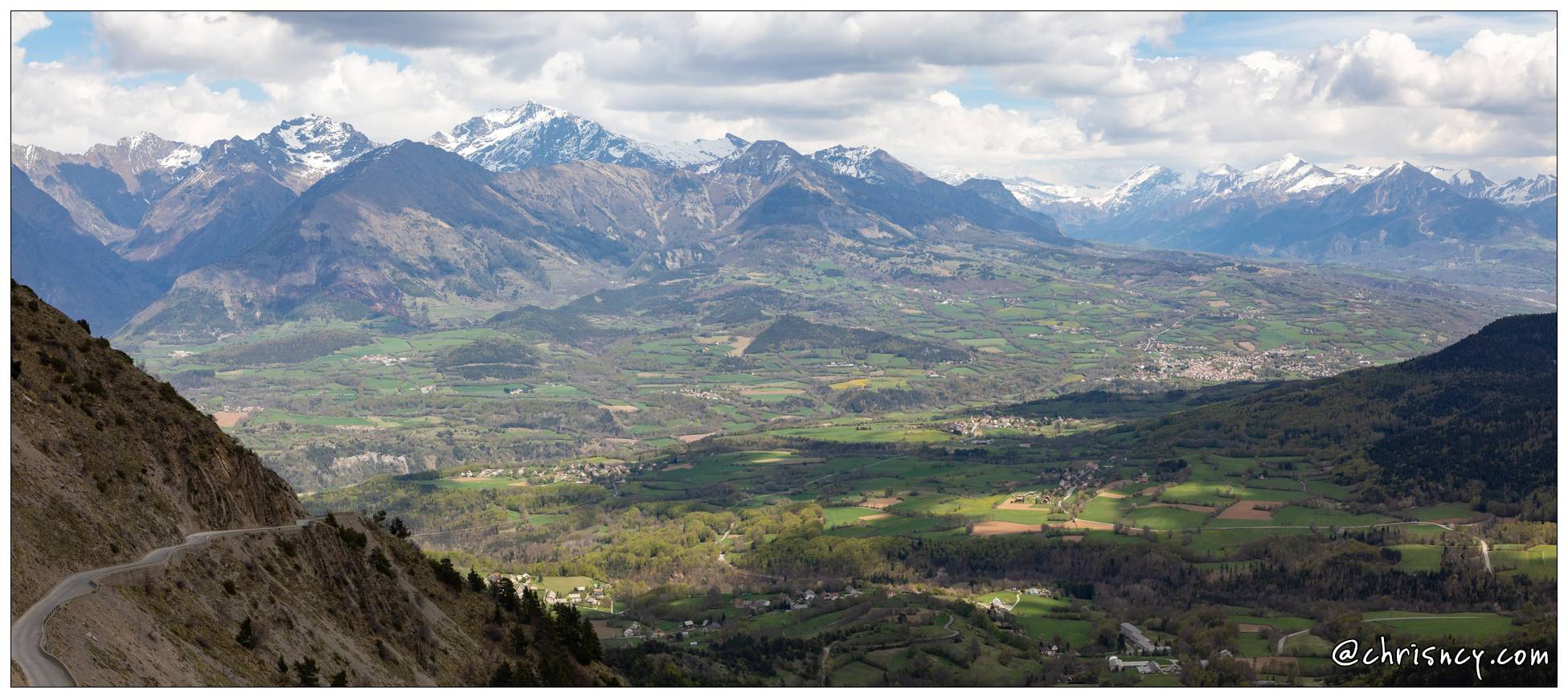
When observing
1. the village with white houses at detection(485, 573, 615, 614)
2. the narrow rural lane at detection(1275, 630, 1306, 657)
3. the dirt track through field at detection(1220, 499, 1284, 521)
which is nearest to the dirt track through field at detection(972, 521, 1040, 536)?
the dirt track through field at detection(1220, 499, 1284, 521)

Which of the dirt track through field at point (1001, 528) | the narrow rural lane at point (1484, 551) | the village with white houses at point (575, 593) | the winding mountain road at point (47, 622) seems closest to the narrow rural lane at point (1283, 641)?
the narrow rural lane at point (1484, 551)

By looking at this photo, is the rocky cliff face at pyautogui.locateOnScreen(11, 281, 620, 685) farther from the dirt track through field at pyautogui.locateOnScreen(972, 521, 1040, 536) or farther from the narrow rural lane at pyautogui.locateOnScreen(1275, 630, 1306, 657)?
the dirt track through field at pyautogui.locateOnScreen(972, 521, 1040, 536)

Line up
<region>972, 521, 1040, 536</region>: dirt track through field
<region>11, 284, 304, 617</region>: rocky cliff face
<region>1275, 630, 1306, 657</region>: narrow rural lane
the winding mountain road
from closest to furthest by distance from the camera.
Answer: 1. the winding mountain road
2. <region>11, 284, 304, 617</region>: rocky cliff face
3. <region>1275, 630, 1306, 657</region>: narrow rural lane
4. <region>972, 521, 1040, 536</region>: dirt track through field

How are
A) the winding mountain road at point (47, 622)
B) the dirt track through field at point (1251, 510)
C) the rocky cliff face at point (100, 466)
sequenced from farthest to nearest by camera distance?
the dirt track through field at point (1251, 510) → the rocky cliff face at point (100, 466) → the winding mountain road at point (47, 622)

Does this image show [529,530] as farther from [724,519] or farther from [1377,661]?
[1377,661]

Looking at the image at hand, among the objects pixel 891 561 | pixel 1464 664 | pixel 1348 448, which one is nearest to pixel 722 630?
pixel 891 561

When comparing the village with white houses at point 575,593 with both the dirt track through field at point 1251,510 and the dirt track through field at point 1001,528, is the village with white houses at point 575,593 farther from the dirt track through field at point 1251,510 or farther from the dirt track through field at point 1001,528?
the dirt track through field at point 1251,510
